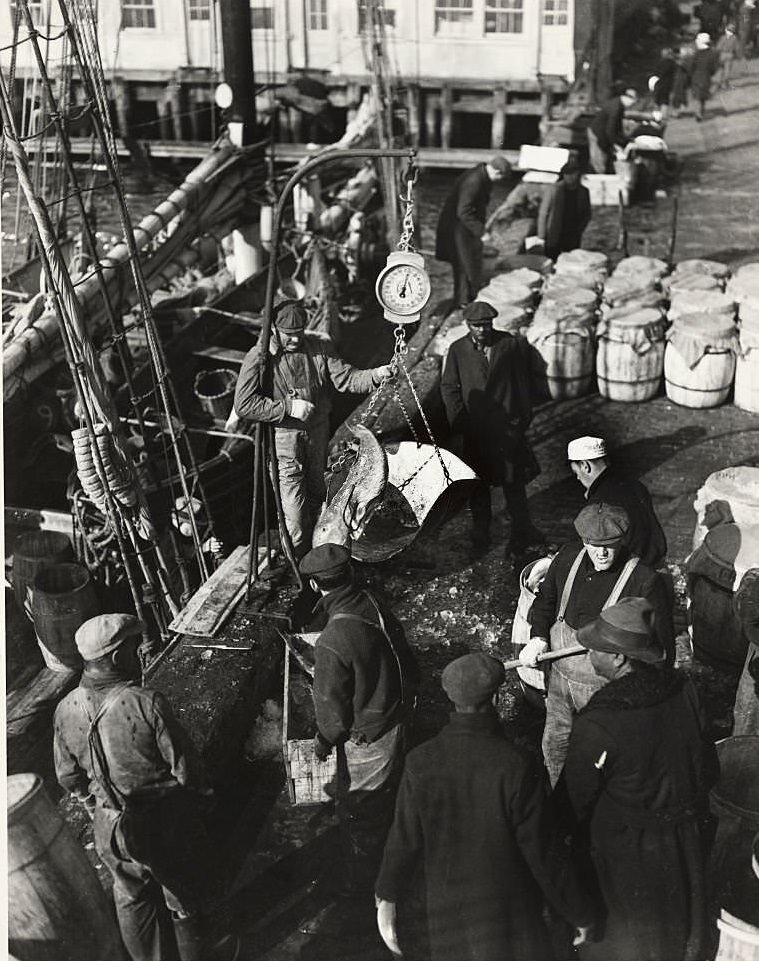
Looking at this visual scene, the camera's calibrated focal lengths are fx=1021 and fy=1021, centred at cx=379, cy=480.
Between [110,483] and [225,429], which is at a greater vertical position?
[110,483]

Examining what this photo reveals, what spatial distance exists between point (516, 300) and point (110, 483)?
487 centimetres

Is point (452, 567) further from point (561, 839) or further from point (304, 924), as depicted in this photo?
point (561, 839)

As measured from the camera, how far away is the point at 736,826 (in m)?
4.32

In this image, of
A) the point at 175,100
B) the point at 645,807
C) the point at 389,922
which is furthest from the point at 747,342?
the point at 175,100

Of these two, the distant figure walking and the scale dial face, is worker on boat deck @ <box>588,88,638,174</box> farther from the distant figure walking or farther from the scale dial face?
the scale dial face

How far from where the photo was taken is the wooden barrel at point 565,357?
9359mm

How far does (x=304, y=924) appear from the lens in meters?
4.62

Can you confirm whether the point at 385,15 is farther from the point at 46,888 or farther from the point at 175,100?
the point at 46,888

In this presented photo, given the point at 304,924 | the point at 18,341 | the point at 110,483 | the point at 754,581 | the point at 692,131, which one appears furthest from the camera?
the point at 692,131

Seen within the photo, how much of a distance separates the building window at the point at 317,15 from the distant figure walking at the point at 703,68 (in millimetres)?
7536

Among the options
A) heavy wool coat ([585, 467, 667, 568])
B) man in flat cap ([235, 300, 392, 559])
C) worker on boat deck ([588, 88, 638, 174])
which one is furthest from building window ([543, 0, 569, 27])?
heavy wool coat ([585, 467, 667, 568])

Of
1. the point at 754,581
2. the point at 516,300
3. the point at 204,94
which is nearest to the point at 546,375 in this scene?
the point at 516,300

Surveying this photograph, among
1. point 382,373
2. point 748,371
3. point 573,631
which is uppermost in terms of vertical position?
point 382,373

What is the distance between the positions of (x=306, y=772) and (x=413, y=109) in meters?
19.2
